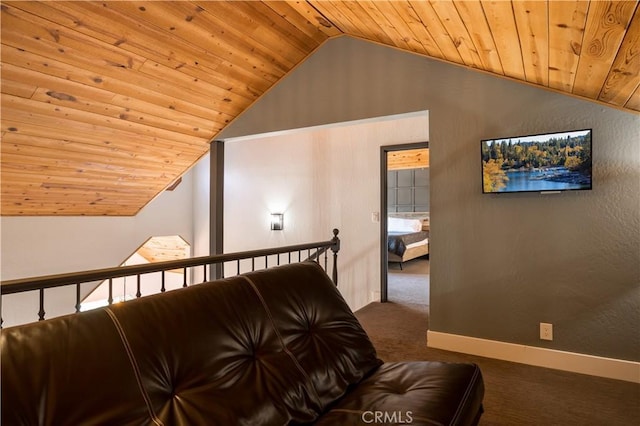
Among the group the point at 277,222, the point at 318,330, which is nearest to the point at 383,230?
the point at 277,222

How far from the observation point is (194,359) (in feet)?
4.00

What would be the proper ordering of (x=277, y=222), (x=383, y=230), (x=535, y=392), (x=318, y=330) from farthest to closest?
(x=277, y=222) → (x=383, y=230) → (x=535, y=392) → (x=318, y=330)

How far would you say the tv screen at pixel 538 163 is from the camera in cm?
269

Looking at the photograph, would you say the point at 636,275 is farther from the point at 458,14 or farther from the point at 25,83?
the point at 25,83

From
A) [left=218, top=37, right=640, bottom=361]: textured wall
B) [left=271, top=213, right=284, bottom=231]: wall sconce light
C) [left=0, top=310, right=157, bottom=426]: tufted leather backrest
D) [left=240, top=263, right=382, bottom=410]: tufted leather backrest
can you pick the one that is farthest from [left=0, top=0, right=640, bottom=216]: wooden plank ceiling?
[left=0, top=310, right=157, bottom=426]: tufted leather backrest

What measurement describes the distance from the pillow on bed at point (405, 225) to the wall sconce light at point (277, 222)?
346cm

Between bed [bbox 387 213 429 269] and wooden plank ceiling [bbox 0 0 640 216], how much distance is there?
3.51 metres

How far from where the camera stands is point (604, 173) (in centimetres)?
266

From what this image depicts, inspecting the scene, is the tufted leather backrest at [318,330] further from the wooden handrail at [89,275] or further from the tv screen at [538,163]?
the tv screen at [538,163]

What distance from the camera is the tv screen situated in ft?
8.82

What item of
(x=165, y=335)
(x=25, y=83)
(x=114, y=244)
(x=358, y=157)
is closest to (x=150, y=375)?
(x=165, y=335)

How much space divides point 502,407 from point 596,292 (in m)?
1.17

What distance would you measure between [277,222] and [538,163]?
3857mm

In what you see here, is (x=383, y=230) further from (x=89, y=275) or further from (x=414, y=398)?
(x=89, y=275)
